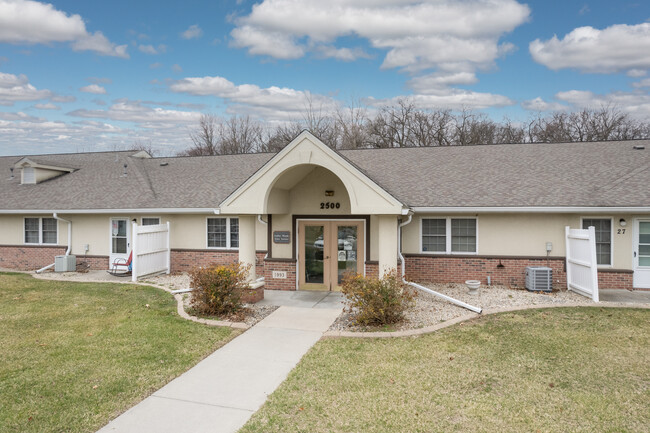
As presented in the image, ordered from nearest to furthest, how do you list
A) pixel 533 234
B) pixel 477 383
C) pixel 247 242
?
pixel 477 383, pixel 247 242, pixel 533 234

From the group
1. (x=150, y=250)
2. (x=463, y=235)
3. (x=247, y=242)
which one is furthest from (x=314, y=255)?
(x=150, y=250)

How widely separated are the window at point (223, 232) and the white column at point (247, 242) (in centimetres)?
359

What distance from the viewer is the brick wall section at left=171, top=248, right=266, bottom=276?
1508 cm

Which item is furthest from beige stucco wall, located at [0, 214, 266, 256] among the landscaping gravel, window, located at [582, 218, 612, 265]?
window, located at [582, 218, 612, 265]

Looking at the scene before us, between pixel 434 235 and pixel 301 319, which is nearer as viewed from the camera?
pixel 301 319

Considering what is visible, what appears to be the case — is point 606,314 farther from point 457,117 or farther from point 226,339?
point 457,117

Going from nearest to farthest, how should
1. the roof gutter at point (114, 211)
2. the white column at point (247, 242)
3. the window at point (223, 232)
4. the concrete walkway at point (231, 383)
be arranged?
the concrete walkway at point (231, 383)
the white column at point (247, 242)
the roof gutter at point (114, 211)
the window at point (223, 232)

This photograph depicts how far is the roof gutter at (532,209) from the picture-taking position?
1154cm

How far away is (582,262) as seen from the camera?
11391mm

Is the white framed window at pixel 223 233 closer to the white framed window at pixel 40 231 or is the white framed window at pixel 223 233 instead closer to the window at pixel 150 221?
the window at pixel 150 221

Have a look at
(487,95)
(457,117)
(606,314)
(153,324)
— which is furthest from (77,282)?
(487,95)

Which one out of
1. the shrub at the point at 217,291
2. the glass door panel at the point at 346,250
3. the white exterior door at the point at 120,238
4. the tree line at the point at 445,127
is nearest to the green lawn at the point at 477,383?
the shrub at the point at 217,291

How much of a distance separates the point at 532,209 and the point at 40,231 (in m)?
17.8

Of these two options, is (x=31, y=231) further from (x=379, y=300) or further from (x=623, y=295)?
(x=623, y=295)
